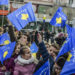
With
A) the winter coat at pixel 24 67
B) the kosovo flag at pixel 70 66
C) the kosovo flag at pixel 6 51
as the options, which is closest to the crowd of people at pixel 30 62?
the winter coat at pixel 24 67

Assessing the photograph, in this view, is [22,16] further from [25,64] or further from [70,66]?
[70,66]

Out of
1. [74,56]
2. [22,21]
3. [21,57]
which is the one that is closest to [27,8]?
[22,21]

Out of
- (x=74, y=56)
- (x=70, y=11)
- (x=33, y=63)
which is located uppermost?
(x=74, y=56)

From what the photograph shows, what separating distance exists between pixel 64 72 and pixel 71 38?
51 centimetres

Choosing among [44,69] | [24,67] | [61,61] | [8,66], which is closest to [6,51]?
[8,66]

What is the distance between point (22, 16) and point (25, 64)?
11.4 ft

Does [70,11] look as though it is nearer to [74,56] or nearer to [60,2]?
[60,2]

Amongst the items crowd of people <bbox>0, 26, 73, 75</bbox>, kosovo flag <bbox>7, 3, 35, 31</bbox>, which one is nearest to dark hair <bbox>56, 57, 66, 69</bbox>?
crowd of people <bbox>0, 26, 73, 75</bbox>

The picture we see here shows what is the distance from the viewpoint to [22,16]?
827cm

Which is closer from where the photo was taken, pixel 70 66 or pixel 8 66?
pixel 70 66

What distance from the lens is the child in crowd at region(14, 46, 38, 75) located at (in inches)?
195

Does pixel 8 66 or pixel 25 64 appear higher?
pixel 25 64

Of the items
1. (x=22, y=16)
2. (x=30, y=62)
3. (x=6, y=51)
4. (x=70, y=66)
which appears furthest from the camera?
(x=22, y=16)

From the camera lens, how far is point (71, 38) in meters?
4.17
